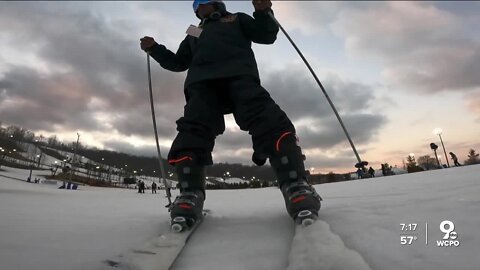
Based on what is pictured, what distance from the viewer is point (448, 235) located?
1.65 meters

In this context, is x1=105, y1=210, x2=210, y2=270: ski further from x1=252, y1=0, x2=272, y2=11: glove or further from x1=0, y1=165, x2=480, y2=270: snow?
x1=252, y1=0, x2=272, y2=11: glove

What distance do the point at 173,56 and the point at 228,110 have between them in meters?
1.08

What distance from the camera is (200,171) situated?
2607 millimetres

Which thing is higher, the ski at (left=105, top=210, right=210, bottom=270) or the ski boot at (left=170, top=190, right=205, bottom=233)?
the ski boot at (left=170, top=190, right=205, bottom=233)

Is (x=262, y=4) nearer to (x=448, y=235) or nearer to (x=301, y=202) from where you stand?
(x=301, y=202)

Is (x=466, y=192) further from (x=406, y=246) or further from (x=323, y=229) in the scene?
(x=323, y=229)

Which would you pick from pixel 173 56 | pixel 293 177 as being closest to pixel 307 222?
pixel 293 177

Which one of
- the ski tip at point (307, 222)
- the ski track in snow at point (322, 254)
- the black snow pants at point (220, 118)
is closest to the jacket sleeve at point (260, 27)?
the black snow pants at point (220, 118)

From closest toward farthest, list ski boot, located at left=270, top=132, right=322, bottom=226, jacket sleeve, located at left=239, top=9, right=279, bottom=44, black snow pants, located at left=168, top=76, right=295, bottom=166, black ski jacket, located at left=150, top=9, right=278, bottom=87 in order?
ski boot, located at left=270, top=132, right=322, bottom=226
black snow pants, located at left=168, top=76, right=295, bottom=166
black ski jacket, located at left=150, top=9, right=278, bottom=87
jacket sleeve, located at left=239, top=9, right=279, bottom=44

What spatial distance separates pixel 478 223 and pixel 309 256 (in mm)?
1069

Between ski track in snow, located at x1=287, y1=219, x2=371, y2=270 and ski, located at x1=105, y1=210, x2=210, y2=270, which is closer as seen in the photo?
ski track in snow, located at x1=287, y1=219, x2=371, y2=270

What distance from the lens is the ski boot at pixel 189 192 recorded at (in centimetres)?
222

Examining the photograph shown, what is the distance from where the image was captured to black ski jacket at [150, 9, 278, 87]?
2.82 m

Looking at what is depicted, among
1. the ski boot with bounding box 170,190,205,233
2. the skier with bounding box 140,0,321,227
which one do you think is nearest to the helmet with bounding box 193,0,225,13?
the skier with bounding box 140,0,321,227
